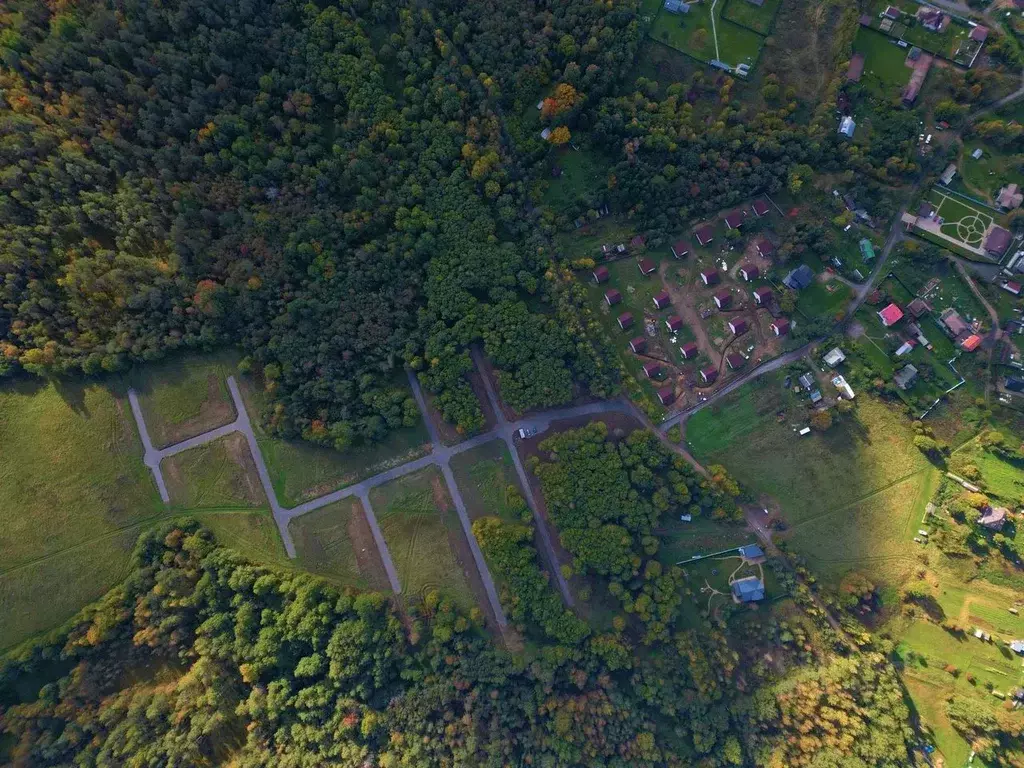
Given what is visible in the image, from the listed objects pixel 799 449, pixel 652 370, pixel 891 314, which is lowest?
pixel 799 449

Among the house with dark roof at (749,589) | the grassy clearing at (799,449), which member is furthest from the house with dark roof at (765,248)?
the house with dark roof at (749,589)

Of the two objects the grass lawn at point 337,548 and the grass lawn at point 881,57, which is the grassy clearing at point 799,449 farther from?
the grass lawn at point 337,548

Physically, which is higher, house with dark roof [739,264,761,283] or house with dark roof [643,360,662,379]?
house with dark roof [739,264,761,283]

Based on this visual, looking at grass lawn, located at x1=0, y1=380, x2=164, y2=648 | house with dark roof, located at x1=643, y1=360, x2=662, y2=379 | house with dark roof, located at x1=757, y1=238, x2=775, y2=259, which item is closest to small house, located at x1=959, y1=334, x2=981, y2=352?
house with dark roof, located at x1=757, y1=238, x2=775, y2=259

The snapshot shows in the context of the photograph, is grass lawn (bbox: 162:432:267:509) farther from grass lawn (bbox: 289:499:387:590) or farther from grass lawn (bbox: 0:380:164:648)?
grass lawn (bbox: 289:499:387:590)

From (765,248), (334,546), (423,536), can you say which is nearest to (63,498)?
(334,546)

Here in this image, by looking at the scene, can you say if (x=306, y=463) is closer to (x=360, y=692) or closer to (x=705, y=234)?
(x=360, y=692)

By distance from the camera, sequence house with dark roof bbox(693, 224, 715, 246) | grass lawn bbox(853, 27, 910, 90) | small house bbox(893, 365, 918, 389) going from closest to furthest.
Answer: small house bbox(893, 365, 918, 389) → grass lawn bbox(853, 27, 910, 90) → house with dark roof bbox(693, 224, 715, 246)
